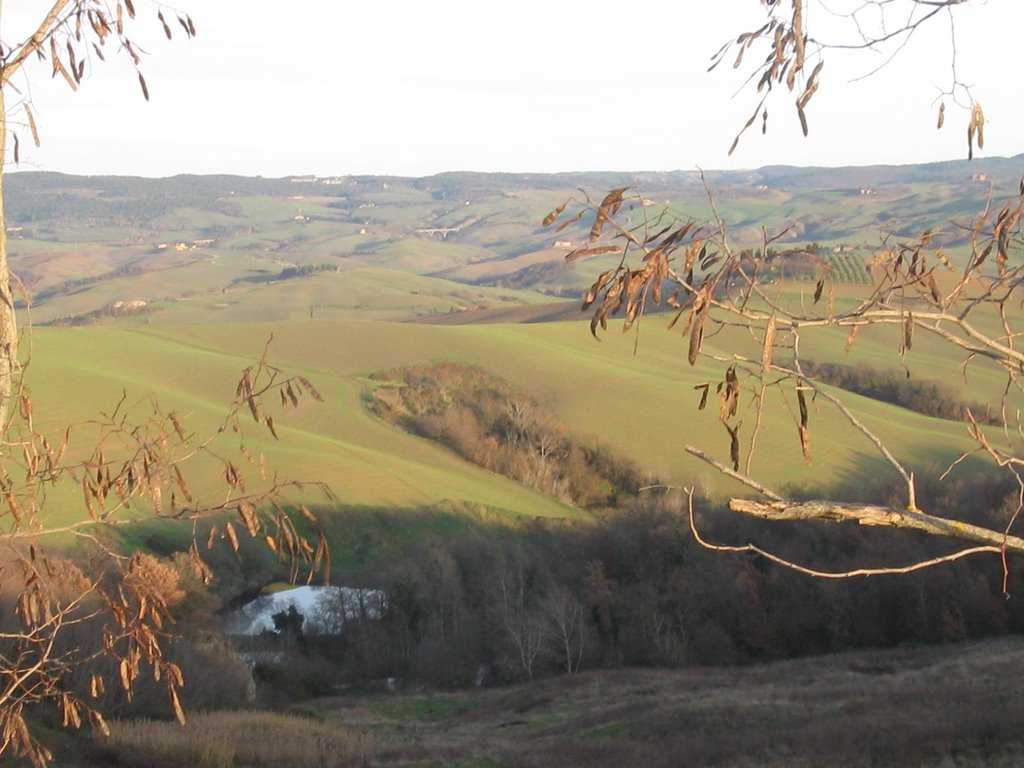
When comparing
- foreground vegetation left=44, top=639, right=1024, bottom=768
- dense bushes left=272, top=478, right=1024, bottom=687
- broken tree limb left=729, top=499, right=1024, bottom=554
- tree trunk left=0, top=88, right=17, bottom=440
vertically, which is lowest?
dense bushes left=272, top=478, right=1024, bottom=687

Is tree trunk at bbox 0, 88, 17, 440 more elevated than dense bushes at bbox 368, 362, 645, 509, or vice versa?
tree trunk at bbox 0, 88, 17, 440

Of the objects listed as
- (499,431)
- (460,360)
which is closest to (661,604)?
(499,431)

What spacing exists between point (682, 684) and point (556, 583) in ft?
45.9

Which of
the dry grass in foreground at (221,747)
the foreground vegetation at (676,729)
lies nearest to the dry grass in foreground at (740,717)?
the foreground vegetation at (676,729)

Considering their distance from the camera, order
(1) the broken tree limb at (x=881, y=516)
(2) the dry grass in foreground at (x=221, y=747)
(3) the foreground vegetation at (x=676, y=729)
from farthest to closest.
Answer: (2) the dry grass in foreground at (x=221, y=747) → (3) the foreground vegetation at (x=676, y=729) → (1) the broken tree limb at (x=881, y=516)

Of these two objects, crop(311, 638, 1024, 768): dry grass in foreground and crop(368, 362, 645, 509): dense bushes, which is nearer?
crop(311, 638, 1024, 768): dry grass in foreground

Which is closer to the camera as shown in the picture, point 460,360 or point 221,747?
point 221,747

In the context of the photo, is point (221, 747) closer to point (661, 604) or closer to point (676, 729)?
point (676, 729)

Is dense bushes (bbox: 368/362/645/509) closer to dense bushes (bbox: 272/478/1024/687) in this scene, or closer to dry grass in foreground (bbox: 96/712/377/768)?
dense bushes (bbox: 272/478/1024/687)

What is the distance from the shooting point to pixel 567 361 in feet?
239

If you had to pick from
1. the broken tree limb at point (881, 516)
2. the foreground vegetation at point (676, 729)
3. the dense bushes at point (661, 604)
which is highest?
the broken tree limb at point (881, 516)

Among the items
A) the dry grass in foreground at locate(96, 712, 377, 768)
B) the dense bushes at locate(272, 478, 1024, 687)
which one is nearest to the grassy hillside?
the dense bushes at locate(272, 478, 1024, 687)

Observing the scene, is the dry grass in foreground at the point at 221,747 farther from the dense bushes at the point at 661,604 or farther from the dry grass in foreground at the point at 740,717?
the dense bushes at the point at 661,604

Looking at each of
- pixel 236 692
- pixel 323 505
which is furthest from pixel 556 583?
pixel 236 692
